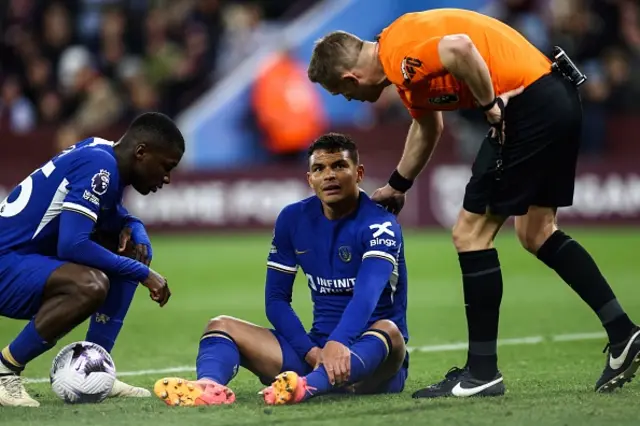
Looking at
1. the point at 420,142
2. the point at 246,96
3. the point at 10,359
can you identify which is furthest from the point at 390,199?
the point at 246,96

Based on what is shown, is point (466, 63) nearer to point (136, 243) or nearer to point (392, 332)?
point (392, 332)

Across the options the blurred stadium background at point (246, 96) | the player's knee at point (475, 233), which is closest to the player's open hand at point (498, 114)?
the player's knee at point (475, 233)

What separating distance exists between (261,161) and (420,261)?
17.7 feet

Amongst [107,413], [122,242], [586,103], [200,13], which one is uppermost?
[200,13]

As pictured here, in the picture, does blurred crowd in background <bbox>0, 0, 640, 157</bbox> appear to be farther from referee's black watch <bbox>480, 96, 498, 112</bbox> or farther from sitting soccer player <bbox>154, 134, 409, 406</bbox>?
referee's black watch <bbox>480, 96, 498, 112</bbox>

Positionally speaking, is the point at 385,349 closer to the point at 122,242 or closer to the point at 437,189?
the point at 122,242

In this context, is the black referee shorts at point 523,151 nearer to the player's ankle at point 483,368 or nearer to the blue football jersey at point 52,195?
the player's ankle at point 483,368

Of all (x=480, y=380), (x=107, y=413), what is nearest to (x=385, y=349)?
(x=480, y=380)

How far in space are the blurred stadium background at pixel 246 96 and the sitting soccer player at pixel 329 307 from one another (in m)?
11.0

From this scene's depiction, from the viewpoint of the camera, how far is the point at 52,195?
585 centimetres

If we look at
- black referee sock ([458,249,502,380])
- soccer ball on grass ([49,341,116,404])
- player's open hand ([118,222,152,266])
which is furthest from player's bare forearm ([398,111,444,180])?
soccer ball on grass ([49,341,116,404])

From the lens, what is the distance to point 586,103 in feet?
56.0

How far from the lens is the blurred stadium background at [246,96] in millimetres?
17047

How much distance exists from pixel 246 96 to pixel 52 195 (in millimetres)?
13563
